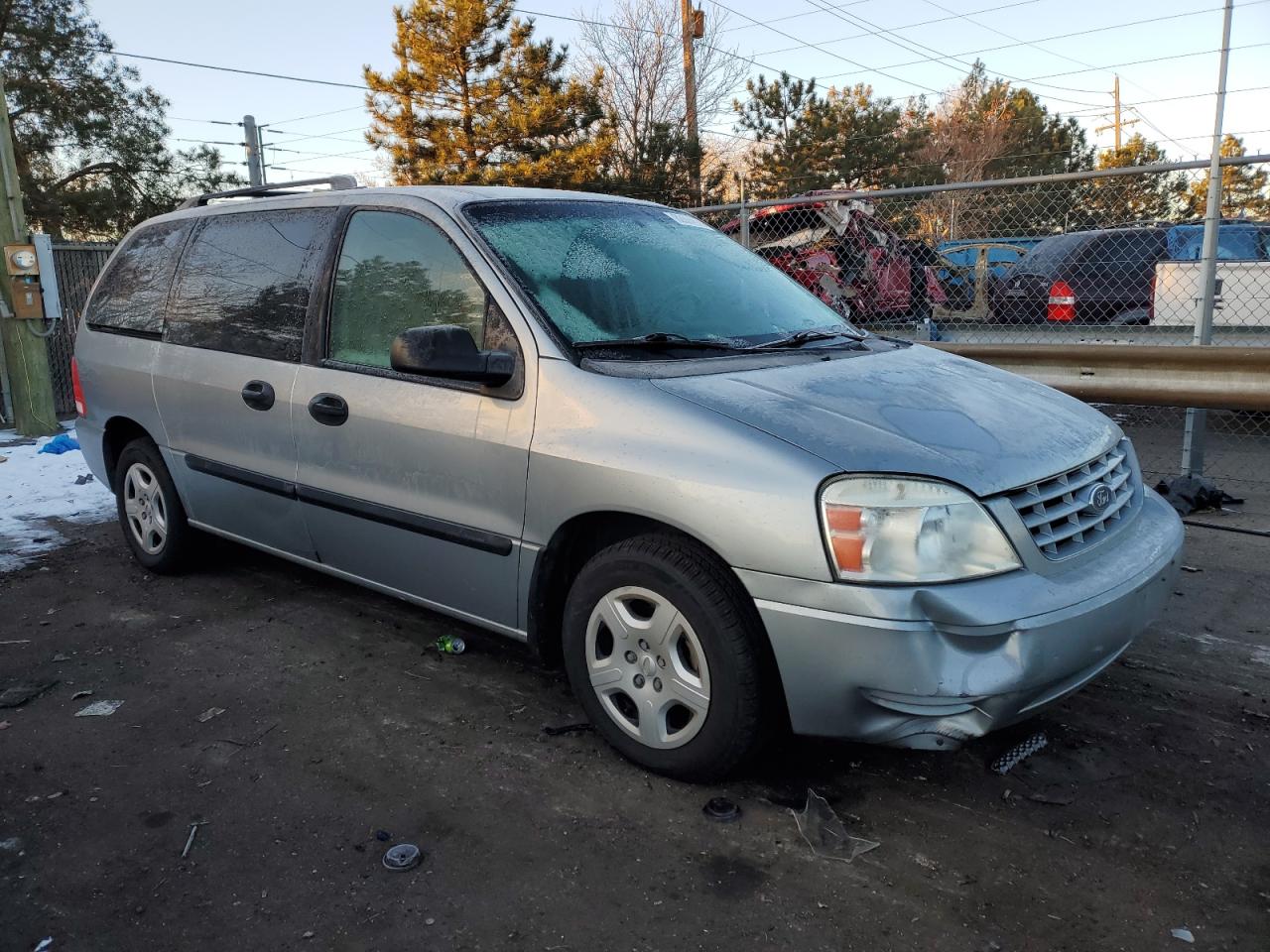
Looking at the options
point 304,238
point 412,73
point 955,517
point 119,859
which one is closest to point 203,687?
point 119,859

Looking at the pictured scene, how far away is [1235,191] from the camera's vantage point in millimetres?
7555

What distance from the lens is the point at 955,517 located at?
2.45 metres

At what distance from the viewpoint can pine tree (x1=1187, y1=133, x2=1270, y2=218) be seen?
6439mm

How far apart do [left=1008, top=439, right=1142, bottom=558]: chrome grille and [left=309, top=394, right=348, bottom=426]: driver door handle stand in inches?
91.0

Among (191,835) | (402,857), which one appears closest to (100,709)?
(191,835)

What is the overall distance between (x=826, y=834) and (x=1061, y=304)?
7.45 meters

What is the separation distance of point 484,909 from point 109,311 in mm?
3984

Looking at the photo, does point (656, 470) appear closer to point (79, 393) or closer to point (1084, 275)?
point (79, 393)

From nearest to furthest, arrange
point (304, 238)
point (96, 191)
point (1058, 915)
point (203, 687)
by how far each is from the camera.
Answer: point (1058, 915) < point (203, 687) < point (304, 238) < point (96, 191)

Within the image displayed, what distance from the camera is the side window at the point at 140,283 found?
15.2 ft

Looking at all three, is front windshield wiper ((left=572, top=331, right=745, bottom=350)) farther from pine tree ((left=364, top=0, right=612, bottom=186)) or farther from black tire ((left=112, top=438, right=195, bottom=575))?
pine tree ((left=364, top=0, right=612, bottom=186))

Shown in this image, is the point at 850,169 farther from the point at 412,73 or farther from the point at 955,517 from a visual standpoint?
the point at 955,517

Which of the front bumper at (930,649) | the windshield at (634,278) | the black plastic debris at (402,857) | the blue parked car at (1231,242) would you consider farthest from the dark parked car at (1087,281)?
the black plastic debris at (402,857)

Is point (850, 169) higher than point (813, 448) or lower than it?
higher
